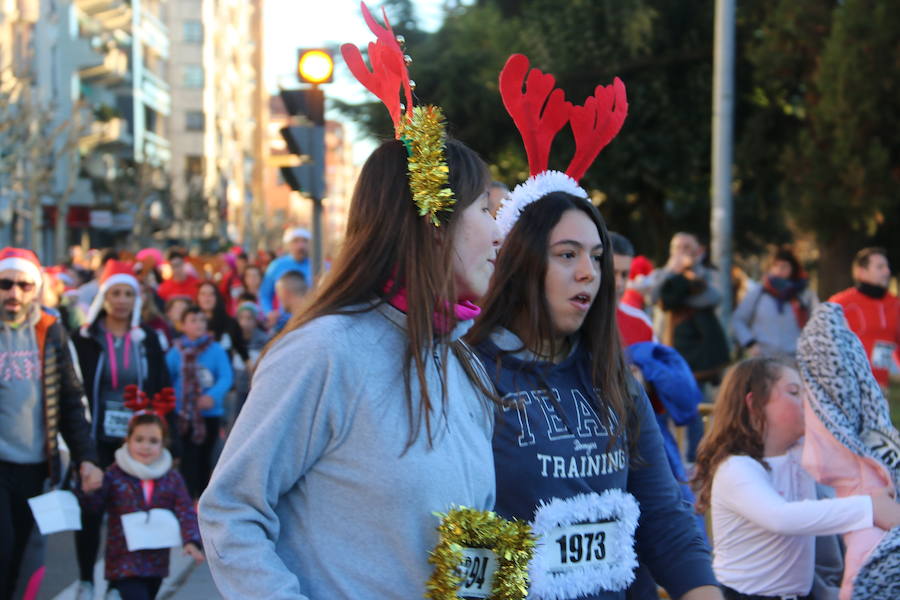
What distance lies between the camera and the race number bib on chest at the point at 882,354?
9.70 meters

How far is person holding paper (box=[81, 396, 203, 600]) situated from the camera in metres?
6.00

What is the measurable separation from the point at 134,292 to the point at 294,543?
224 inches

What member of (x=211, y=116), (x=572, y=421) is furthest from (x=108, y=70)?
(x=572, y=421)

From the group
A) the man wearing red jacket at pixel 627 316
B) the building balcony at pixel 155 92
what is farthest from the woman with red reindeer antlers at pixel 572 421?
the building balcony at pixel 155 92

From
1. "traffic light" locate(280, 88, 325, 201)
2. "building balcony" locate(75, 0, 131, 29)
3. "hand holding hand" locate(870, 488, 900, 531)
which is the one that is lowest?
"hand holding hand" locate(870, 488, 900, 531)

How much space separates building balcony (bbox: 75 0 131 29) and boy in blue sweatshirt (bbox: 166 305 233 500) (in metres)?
41.5

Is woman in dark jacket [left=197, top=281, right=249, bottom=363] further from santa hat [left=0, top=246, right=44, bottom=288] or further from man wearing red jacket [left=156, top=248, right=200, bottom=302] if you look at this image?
santa hat [left=0, top=246, right=44, bottom=288]

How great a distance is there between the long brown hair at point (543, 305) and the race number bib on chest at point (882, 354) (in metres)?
7.10

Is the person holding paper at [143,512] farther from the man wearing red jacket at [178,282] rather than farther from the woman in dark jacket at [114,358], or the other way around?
the man wearing red jacket at [178,282]

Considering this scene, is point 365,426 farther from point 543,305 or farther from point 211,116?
point 211,116

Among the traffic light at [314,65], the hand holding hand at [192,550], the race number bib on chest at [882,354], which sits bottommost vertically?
the hand holding hand at [192,550]

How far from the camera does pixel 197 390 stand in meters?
9.38

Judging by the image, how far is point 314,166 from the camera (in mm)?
9445

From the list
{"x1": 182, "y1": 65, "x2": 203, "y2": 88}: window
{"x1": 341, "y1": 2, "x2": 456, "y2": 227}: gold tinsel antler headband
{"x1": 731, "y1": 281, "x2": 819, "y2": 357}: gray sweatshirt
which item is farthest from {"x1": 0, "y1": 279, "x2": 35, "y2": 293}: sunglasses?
{"x1": 182, "y1": 65, "x2": 203, "y2": 88}: window
